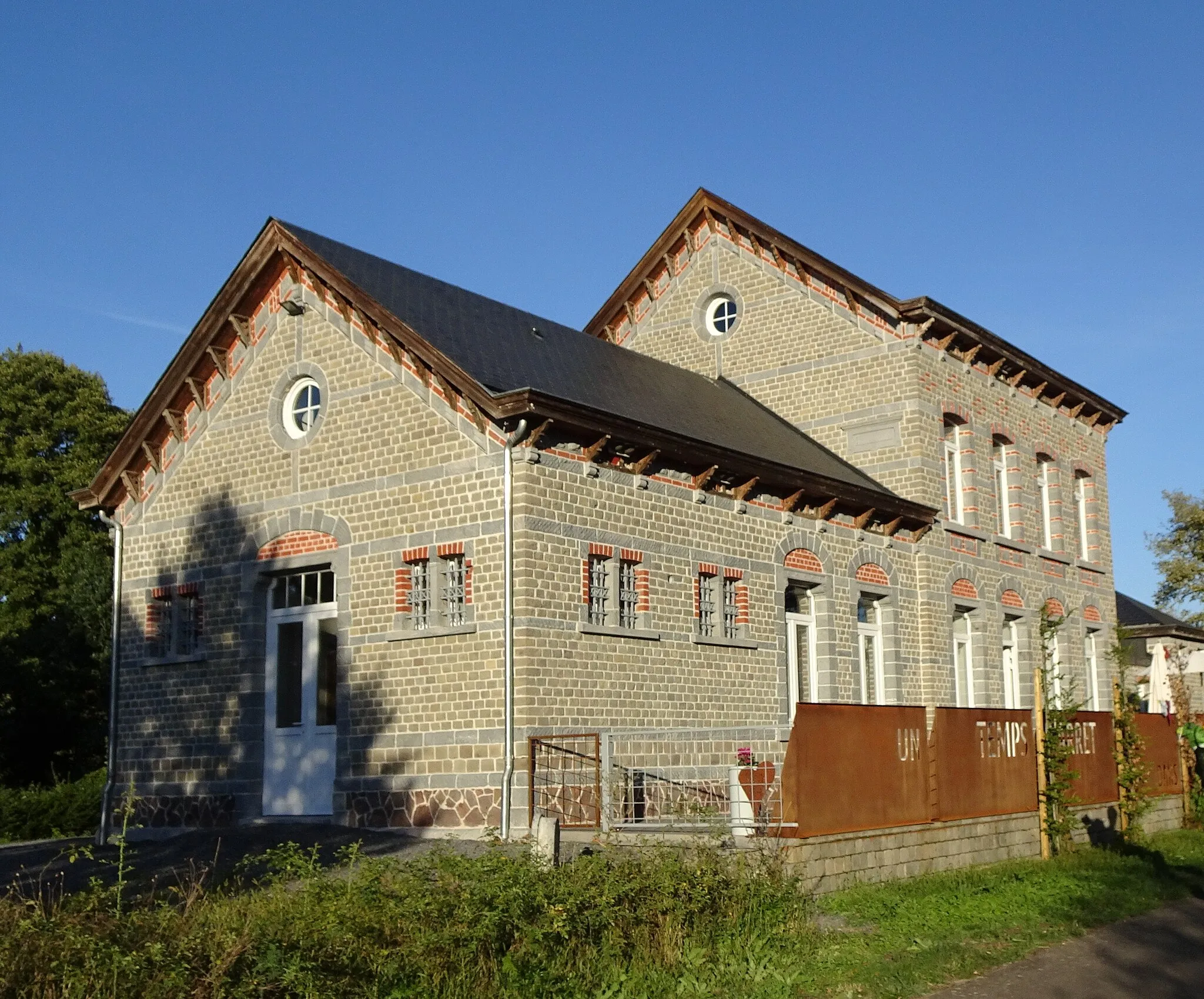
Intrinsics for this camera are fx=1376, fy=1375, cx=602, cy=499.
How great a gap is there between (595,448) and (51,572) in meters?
23.2

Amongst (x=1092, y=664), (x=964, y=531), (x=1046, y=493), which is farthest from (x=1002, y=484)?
(x=1092, y=664)

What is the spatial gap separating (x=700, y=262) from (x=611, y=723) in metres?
11.5

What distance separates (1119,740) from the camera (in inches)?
757

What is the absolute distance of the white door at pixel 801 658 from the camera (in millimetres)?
19266

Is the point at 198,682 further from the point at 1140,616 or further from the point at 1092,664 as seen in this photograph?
the point at 1140,616

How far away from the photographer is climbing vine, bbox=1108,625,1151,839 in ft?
62.0

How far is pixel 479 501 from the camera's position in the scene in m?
15.7

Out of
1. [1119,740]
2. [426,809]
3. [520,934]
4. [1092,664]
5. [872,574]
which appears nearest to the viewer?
[520,934]

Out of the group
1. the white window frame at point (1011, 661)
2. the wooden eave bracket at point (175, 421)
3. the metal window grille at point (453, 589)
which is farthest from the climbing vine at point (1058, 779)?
the wooden eave bracket at point (175, 421)

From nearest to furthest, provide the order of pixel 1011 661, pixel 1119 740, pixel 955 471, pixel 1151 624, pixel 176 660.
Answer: pixel 176 660 < pixel 1119 740 < pixel 955 471 < pixel 1011 661 < pixel 1151 624

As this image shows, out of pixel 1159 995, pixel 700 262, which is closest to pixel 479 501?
pixel 1159 995

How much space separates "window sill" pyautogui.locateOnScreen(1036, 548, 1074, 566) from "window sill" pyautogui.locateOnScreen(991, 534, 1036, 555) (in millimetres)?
213

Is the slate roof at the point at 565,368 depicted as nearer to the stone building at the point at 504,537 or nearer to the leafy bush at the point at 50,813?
the stone building at the point at 504,537

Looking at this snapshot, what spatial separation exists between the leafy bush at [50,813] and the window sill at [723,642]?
10.4 metres
